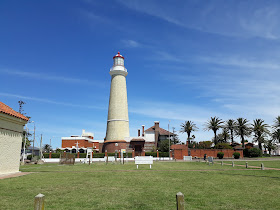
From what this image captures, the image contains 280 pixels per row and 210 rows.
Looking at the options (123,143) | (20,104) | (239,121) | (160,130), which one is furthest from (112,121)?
(239,121)

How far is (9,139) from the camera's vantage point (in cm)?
1725

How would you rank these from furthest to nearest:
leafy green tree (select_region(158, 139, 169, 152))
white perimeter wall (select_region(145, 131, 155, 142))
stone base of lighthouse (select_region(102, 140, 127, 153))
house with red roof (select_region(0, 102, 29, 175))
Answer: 1. white perimeter wall (select_region(145, 131, 155, 142))
2. leafy green tree (select_region(158, 139, 169, 152))
3. stone base of lighthouse (select_region(102, 140, 127, 153))
4. house with red roof (select_region(0, 102, 29, 175))

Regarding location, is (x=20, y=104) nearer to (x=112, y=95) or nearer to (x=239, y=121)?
(x=112, y=95)

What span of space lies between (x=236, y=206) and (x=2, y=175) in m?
15.6

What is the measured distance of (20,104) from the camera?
5631 cm

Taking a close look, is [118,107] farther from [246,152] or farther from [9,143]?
[9,143]

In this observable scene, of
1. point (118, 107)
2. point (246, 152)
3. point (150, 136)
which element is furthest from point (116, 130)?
point (246, 152)

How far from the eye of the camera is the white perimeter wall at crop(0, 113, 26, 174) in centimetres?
1633

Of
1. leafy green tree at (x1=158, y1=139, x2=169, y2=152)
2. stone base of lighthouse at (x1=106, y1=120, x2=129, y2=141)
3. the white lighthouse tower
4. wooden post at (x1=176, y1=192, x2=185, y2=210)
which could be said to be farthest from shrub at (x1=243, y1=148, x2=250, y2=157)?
wooden post at (x1=176, y1=192, x2=185, y2=210)

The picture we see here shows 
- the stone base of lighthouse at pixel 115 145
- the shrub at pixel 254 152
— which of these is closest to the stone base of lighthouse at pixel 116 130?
the stone base of lighthouse at pixel 115 145

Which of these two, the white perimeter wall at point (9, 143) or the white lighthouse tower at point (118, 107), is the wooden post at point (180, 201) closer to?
the white perimeter wall at point (9, 143)

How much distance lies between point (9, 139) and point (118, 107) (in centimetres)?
3985

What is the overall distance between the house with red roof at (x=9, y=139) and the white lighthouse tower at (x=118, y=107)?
3822cm

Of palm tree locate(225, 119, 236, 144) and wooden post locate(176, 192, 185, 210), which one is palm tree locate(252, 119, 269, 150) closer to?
palm tree locate(225, 119, 236, 144)
